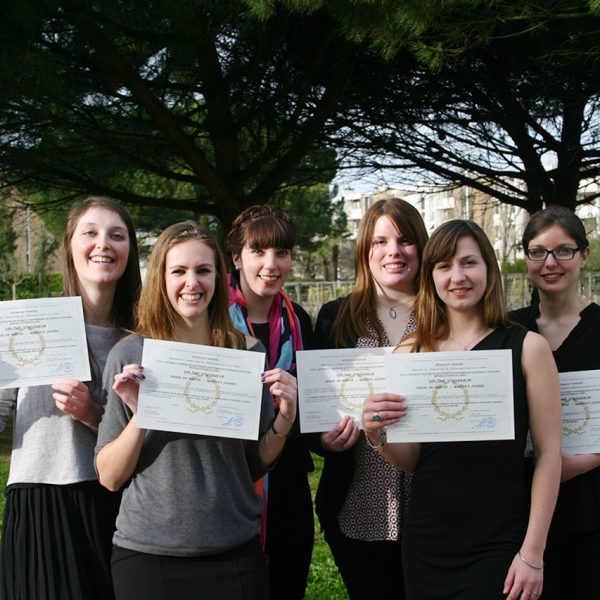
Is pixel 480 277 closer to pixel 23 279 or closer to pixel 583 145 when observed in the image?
pixel 583 145

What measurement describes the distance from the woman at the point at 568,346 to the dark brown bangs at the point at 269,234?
3.11 feet

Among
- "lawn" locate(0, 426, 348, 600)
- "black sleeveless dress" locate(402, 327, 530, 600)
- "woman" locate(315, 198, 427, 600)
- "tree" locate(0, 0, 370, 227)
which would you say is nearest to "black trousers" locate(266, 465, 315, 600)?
"woman" locate(315, 198, 427, 600)

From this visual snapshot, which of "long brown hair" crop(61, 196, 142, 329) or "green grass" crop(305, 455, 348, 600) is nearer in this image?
"long brown hair" crop(61, 196, 142, 329)

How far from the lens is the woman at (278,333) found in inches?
124

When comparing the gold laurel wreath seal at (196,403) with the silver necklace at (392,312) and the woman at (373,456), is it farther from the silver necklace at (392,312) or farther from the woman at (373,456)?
the silver necklace at (392,312)

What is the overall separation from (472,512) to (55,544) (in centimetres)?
137

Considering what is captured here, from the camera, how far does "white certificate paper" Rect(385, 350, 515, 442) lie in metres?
2.39

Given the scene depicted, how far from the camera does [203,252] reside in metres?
2.57

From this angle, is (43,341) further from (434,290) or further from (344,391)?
(434,290)

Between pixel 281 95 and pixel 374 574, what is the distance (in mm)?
5207

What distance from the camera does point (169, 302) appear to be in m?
2.56

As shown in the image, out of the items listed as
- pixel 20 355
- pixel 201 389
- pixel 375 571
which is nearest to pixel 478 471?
pixel 375 571

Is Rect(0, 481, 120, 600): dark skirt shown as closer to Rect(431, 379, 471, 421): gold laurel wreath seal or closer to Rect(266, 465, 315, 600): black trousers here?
Rect(266, 465, 315, 600): black trousers

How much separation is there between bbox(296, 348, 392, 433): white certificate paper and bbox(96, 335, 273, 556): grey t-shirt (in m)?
0.35
